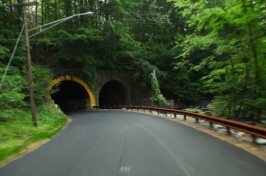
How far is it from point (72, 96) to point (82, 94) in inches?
168

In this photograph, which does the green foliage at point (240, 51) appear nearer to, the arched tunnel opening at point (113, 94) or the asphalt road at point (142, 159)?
the asphalt road at point (142, 159)

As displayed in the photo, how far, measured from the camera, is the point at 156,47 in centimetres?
4116

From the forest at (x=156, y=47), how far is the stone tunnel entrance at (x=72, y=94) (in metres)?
1.94

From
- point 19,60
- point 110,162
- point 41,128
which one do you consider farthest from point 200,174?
point 19,60

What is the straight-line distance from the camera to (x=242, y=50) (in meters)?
14.2

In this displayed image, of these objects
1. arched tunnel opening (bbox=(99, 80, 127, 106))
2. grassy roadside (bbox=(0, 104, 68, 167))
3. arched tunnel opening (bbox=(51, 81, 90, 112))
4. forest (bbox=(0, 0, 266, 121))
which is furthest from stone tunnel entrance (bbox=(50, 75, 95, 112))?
grassy roadside (bbox=(0, 104, 68, 167))

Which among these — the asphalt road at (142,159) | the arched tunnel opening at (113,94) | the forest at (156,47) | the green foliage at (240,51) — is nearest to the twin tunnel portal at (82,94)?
the arched tunnel opening at (113,94)

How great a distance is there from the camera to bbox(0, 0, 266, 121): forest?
1341 cm

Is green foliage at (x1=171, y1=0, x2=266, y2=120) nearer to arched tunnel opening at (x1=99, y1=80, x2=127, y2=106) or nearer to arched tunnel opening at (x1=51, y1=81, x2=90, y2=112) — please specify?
arched tunnel opening at (x1=51, y1=81, x2=90, y2=112)

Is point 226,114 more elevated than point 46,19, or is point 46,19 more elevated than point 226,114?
point 46,19

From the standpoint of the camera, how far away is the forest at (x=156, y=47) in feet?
44.0

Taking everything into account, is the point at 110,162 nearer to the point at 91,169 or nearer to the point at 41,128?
the point at 91,169

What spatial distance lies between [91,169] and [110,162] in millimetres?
673

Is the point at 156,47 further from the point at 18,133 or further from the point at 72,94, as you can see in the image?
the point at 18,133
